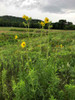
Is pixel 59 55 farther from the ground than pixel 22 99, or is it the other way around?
pixel 59 55

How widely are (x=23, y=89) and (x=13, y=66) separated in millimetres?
1389

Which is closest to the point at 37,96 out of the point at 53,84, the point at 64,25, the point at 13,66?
the point at 53,84

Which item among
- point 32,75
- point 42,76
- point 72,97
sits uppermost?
point 32,75

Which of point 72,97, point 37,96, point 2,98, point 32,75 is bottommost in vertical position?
point 2,98

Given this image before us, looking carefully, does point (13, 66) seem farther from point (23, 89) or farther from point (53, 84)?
point (53, 84)

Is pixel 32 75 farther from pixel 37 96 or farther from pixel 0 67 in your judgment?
pixel 0 67

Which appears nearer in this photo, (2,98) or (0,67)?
(2,98)

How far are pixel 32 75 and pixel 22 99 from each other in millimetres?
391

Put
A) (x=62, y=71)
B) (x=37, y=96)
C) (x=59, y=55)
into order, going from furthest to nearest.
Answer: (x=59, y=55) → (x=62, y=71) → (x=37, y=96)

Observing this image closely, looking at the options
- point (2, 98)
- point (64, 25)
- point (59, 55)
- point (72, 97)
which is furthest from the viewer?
point (64, 25)

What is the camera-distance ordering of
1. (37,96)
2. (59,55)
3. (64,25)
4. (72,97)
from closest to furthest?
(72,97), (37,96), (59,55), (64,25)

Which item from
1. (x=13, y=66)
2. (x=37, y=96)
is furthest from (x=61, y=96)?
(x=13, y=66)

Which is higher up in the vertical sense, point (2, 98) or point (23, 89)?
point (23, 89)

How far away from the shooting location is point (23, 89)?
1432 mm
